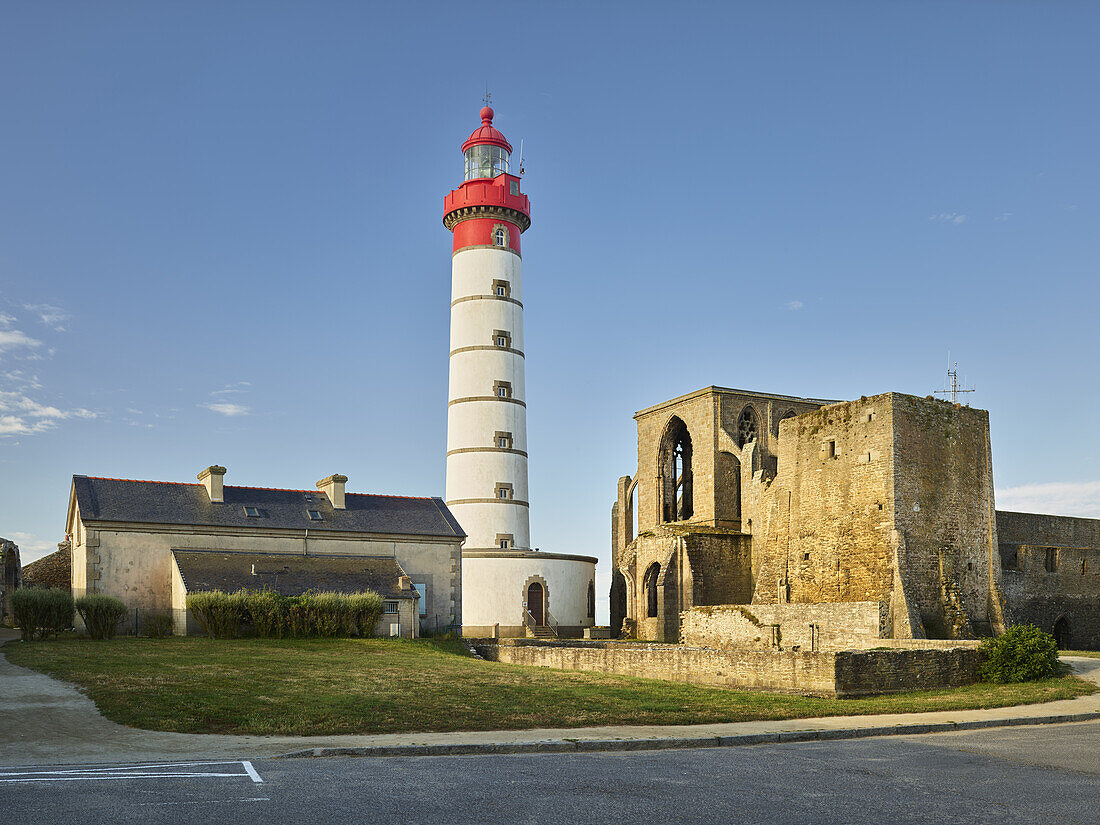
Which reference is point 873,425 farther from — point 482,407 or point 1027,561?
point 482,407

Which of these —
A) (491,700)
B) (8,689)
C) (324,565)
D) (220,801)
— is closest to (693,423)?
(324,565)

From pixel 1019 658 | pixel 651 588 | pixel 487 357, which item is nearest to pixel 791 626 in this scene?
pixel 1019 658

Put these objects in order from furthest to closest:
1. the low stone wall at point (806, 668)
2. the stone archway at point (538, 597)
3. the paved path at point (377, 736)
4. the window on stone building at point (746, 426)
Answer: the stone archway at point (538, 597) → the window on stone building at point (746, 426) → the low stone wall at point (806, 668) → the paved path at point (377, 736)

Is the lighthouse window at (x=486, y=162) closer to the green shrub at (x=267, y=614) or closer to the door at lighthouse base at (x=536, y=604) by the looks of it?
the door at lighthouse base at (x=536, y=604)

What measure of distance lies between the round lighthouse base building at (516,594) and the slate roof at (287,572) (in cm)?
707

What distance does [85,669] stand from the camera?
17953 mm

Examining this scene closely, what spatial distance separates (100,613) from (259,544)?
5751 mm

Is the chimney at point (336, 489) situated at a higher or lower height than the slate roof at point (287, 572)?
higher

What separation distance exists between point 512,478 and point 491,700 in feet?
86.9

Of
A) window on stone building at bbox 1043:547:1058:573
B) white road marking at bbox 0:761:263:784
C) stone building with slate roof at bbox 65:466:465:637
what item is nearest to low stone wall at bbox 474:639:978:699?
white road marking at bbox 0:761:263:784

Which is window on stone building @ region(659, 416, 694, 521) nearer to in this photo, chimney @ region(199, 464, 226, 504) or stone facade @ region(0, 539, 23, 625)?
chimney @ region(199, 464, 226, 504)

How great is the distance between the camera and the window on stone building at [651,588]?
122 ft

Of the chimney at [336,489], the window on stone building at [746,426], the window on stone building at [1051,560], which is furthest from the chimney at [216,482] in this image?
the window on stone building at [1051,560]

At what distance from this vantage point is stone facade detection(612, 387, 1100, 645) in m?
26.0
